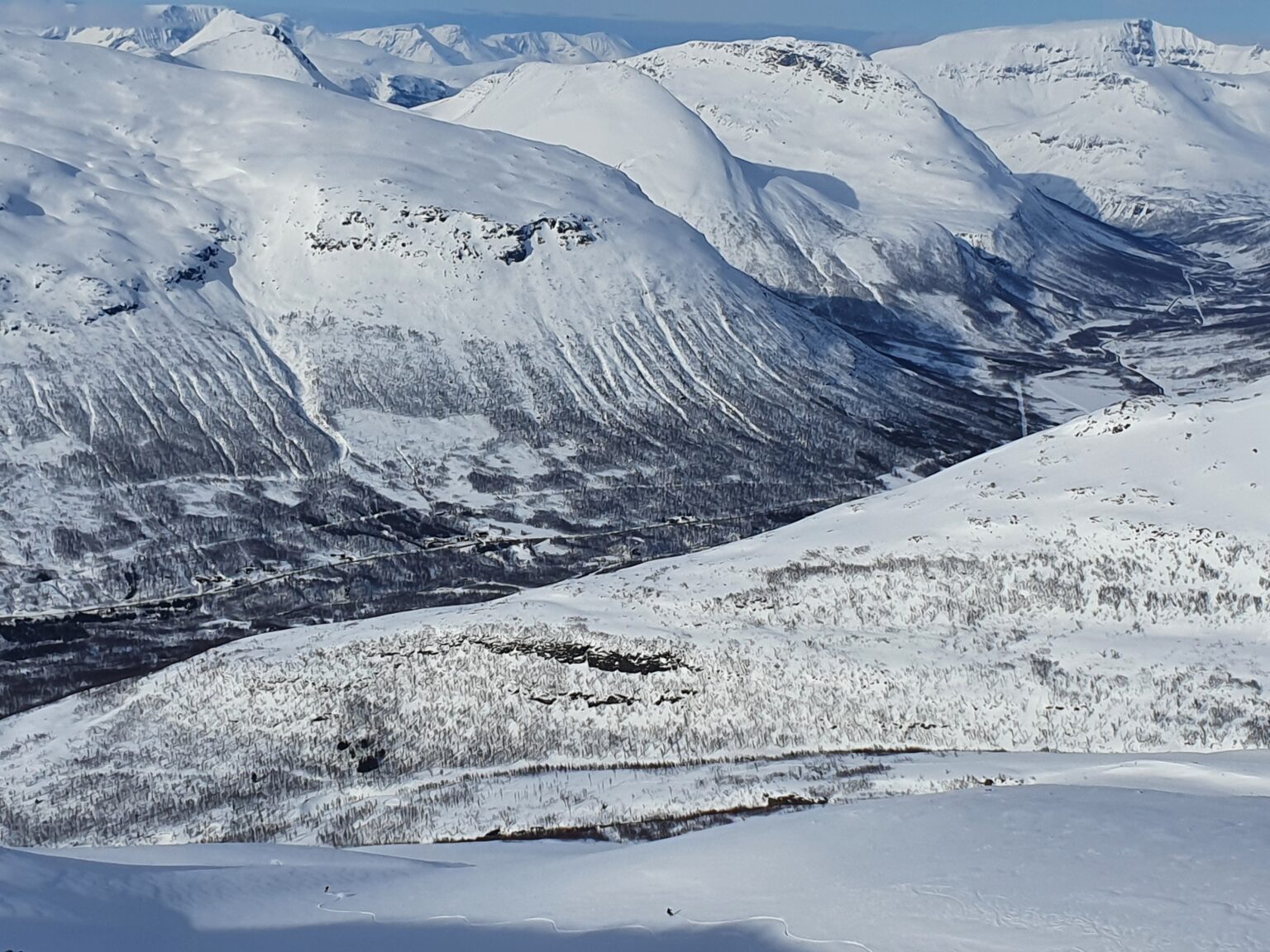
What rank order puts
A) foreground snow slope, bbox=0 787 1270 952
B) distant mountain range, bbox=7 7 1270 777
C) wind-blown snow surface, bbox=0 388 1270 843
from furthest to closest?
1. distant mountain range, bbox=7 7 1270 777
2. wind-blown snow surface, bbox=0 388 1270 843
3. foreground snow slope, bbox=0 787 1270 952

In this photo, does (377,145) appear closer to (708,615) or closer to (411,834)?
(708,615)

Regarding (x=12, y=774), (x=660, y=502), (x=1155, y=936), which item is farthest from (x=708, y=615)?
(x=660, y=502)

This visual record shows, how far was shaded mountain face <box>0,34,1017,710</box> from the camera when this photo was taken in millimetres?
104625

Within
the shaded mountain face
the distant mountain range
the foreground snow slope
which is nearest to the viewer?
the foreground snow slope

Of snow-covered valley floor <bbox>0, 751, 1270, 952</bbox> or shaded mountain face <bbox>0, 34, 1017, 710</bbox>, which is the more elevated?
shaded mountain face <bbox>0, 34, 1017, 710</bbox>

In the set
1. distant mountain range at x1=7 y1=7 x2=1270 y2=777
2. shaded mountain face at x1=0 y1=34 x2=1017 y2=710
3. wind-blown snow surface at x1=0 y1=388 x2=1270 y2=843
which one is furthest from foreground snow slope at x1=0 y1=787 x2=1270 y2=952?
shaded mountain face at x1=0 y1=34 x2=1017 y2=710

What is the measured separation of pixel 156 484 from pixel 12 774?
56.9 m

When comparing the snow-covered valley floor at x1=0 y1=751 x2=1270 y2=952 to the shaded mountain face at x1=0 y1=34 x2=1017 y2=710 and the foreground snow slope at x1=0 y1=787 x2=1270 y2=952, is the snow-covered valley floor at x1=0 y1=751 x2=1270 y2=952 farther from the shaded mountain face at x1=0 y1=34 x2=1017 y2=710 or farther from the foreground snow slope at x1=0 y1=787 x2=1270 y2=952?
the shaded mountain face at x1=0 y1=34 x2=1017 y2=710

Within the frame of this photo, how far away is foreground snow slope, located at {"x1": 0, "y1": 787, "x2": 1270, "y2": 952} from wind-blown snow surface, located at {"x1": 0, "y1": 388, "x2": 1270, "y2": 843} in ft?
50.2

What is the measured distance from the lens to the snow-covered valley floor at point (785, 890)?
28.1m

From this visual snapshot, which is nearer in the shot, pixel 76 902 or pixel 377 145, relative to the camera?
pixel 76 902

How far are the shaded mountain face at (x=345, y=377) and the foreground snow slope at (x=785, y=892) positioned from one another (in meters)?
55.2

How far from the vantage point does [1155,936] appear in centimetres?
2709

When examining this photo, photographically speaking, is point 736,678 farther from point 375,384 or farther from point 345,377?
point 345,377
